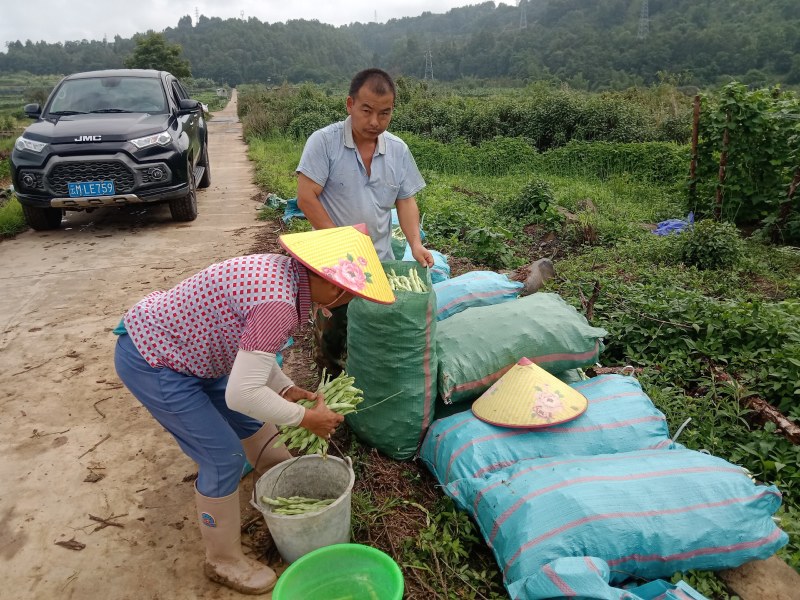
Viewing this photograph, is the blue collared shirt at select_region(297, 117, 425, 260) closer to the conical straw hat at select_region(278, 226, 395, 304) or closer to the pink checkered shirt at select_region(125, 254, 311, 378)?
the conical straw hat at select_region(278, 226, 395, 304)

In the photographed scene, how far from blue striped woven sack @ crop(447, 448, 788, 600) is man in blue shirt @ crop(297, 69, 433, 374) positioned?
4.16ft

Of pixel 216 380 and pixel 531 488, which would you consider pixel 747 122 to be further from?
pixel 216 380

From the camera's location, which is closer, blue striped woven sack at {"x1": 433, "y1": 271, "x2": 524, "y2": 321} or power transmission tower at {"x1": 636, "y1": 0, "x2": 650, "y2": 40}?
blue striped woven sack at {"x1": 433, "y1": 271, "x2": 524, "y2": 321}

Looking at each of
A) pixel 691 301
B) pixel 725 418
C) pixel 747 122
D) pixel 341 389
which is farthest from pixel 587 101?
pixel 341 389

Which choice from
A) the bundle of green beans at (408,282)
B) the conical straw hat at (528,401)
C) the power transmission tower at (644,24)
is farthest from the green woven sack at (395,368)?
the power transmission tower at (644,24)

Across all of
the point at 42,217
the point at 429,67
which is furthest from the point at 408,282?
the point at 429,67

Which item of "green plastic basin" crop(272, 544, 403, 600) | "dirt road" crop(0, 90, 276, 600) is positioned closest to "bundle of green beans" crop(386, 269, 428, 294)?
"green plastic basin" crop(272, 544, 403, 600)

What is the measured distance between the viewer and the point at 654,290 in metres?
4.02

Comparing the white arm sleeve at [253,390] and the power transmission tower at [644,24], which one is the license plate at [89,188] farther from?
the power transmission tower at [644,24]

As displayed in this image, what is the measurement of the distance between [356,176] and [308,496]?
1541 mm

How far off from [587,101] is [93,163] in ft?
37.5

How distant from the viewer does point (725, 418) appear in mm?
2904

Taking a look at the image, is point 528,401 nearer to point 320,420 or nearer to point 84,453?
point 320,420

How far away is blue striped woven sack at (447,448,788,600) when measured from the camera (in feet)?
6.23
